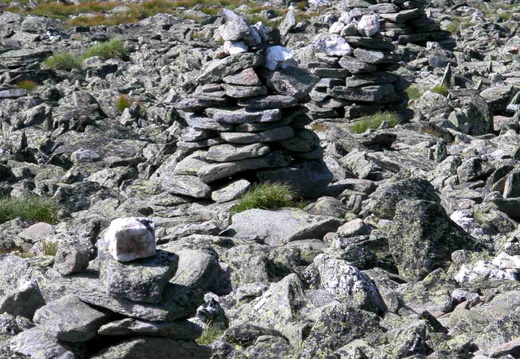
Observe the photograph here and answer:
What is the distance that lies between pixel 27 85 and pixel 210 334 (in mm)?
20541

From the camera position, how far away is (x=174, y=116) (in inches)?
834

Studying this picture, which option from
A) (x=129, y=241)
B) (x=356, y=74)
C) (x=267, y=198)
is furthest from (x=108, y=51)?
(x=129, y=241)

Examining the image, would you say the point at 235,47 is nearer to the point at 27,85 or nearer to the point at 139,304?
the point at 139,304

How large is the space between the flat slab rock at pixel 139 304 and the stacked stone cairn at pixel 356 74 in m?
13.5

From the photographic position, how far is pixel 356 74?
64.4 ft

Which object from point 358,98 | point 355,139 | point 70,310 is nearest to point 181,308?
point 70,310

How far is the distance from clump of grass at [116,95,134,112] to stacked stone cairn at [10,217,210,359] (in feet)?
54.7

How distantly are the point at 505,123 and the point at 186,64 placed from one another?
13357mm

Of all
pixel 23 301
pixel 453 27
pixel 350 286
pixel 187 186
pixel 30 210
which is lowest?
pixel 453 27

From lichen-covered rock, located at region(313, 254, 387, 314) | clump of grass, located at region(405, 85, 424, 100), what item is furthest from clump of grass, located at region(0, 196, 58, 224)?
clump of grass, located at region(405, 85, 424, 100)

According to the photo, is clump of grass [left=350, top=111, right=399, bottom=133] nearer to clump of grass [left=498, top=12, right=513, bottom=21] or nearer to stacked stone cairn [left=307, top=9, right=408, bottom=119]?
stacked stone cairn [left=307, top=9, right=408, bottom=119]

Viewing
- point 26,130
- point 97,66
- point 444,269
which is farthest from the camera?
point 97,66

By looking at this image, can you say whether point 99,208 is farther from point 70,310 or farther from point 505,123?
point 505,123

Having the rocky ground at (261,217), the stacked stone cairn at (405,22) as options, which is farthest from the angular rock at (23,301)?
the stacked stone cairn at (405,22)
